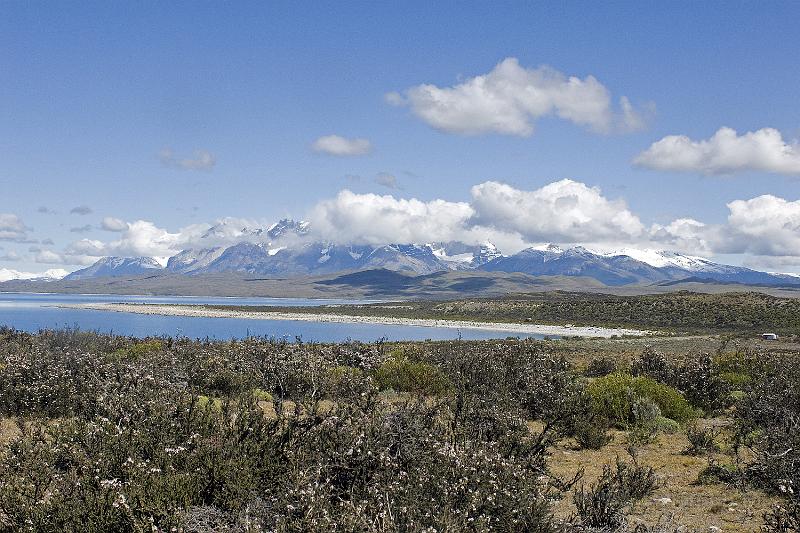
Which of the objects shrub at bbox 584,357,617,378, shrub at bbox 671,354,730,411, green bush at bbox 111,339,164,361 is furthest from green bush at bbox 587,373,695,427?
green bush at bbox 111,339,164,361

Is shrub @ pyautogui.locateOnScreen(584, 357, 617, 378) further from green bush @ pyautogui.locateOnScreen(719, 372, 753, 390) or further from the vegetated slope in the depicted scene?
the vegetated slope

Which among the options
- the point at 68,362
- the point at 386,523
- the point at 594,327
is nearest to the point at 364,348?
the point at 68,362

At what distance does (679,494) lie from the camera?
12.4 metres

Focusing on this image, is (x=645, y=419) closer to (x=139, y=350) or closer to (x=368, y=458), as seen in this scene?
(x=368, y=458)

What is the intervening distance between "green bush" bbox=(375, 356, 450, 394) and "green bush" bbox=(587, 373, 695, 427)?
536 centimetres

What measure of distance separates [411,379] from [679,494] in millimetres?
12778

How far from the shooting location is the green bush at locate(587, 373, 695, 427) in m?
20.2

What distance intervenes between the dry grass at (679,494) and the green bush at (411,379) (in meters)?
7.22

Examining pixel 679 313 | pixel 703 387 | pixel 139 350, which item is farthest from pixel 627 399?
pixel 679 313

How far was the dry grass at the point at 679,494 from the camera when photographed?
10.8 m

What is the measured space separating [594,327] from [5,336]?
89246 millimetres

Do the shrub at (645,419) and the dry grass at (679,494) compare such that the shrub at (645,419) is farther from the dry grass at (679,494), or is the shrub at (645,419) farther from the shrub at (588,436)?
the shrub at (588,436)

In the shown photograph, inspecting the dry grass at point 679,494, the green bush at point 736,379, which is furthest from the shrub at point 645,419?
the green bush at point 736,379

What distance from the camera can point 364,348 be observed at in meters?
30.6
